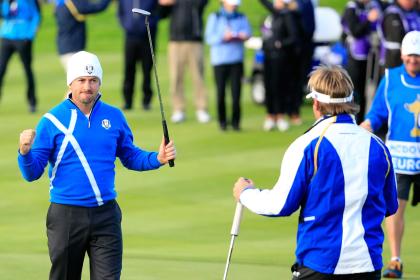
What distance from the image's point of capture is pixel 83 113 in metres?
8.19

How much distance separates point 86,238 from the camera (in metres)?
8.12

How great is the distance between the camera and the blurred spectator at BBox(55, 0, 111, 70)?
757 inches

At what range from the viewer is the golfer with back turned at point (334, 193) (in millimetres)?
6910

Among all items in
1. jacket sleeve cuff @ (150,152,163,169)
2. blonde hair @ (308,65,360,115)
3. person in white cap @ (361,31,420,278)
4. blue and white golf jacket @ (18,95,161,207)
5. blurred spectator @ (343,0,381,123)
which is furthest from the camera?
blurred spectator @ (343,0,381,123)

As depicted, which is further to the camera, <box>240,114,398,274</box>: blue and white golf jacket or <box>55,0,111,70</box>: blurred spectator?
<box>55,0,111,70</box>: blurred spectator

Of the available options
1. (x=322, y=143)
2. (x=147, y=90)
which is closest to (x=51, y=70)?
(x=147, y=90)

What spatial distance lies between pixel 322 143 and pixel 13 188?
8.64 m

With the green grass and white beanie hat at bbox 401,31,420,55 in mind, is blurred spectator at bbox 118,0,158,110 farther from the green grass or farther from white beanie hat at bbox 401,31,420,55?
white beanie hat at bbox 401,31,420,55

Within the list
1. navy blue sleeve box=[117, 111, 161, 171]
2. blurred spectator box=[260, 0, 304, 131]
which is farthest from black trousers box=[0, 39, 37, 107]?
navy blue sleeve box=[117, 111, 161, 171]

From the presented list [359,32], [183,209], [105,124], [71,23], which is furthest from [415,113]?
[71,23]

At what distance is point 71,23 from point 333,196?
12963 mm

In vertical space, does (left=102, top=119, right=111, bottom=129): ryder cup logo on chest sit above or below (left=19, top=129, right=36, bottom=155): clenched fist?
above

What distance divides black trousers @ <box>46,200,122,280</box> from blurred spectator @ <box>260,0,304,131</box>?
10646 mm

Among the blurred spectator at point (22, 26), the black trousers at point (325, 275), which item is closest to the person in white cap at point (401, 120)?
the black trousers at point (325, 275)
